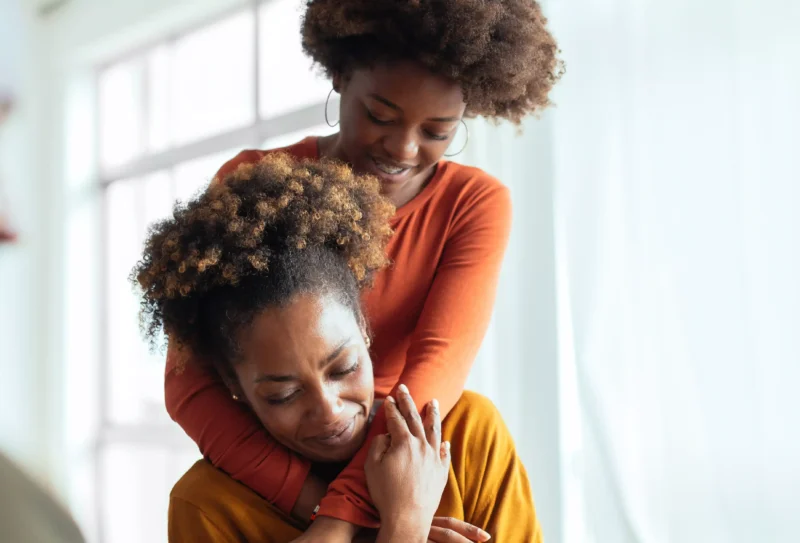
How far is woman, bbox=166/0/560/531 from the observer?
1.32 metres

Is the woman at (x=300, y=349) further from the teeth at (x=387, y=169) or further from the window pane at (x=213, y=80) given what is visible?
the window pane at (x=213, y=80)

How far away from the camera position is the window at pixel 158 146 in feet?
11.6

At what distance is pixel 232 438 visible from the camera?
133 cm

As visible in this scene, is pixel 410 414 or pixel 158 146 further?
pixel 158 146

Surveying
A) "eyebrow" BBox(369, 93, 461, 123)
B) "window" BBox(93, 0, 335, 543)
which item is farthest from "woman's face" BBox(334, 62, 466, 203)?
"window" BBox(93, 0, 335, 543)

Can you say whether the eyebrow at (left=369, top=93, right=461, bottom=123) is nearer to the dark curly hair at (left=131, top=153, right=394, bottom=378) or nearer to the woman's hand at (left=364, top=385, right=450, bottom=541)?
the dark curly hair at (left=131, top=153, right=394, bottom=378)

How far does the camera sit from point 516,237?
227 centimetres

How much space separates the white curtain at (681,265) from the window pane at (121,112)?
2.82 meters

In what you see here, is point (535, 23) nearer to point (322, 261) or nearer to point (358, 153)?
point (358, 153)

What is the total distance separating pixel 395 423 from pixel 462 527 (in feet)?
0.63

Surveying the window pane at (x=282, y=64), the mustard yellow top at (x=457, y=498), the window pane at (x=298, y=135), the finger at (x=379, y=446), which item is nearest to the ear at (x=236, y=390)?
the mustard yellow top at (x=457, y=498)

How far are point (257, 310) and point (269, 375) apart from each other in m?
0.10

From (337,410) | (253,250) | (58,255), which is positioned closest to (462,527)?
(337,410)

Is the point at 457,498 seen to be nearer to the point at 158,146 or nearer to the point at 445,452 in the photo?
the point at 445,452
